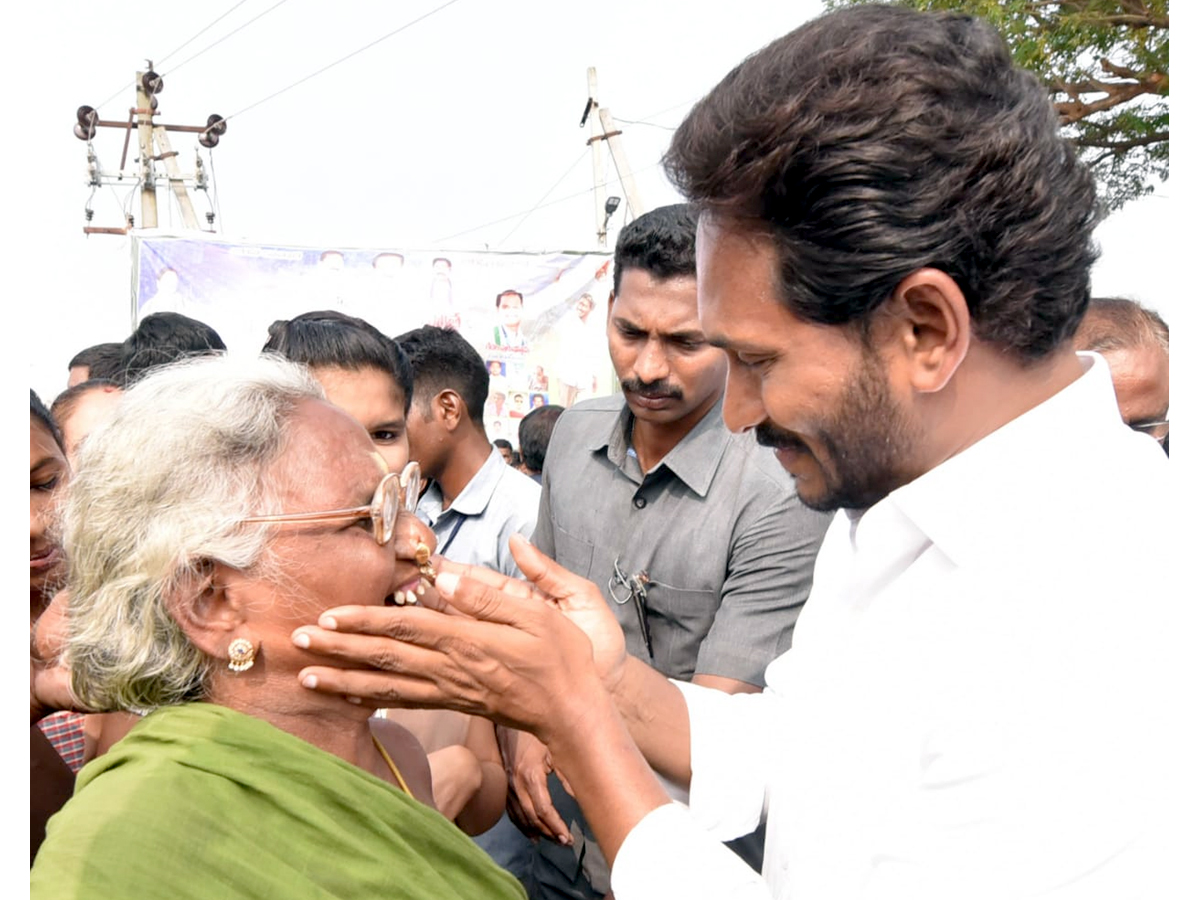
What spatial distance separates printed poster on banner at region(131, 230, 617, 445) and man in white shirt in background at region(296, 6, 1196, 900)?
25.2 feet

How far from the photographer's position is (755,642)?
10.1ft

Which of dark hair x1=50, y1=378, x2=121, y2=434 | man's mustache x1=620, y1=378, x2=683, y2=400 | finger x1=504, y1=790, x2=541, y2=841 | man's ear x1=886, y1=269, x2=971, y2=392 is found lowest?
finger x1=504, y1=790, x2=541, y2=841

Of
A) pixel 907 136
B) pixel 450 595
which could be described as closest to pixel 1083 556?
pixel 907 136

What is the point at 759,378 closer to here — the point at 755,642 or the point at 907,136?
the point at 907,136

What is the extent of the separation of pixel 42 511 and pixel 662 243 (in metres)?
2.12

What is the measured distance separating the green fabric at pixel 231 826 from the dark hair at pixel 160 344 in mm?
2854

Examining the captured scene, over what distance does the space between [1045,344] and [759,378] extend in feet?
1.70

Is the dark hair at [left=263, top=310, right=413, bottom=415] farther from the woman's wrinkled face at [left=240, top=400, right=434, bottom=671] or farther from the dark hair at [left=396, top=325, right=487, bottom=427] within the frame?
the woman's wrinkled face at [left=240, top=400, right=434, bottom=671]

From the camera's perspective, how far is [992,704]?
1563 millimetres

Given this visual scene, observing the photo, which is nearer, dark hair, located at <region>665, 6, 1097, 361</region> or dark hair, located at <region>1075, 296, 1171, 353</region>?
dark hair, located at <region>665, 6, 1097, 361</region>

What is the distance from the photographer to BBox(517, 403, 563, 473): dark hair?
374 inches

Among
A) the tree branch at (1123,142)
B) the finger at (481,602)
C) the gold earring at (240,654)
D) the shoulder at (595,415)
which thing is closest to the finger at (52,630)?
the gold earring at (240,654)

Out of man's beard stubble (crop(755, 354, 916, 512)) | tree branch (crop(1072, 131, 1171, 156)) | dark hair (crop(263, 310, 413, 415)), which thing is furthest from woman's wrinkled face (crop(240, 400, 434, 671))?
tree branch (crop(1072, 131, 1171, 156))

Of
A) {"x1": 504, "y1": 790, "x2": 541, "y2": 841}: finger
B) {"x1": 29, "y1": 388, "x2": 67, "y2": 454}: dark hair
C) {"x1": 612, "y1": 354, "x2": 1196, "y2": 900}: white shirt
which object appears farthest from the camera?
{"x1": 504, "y1": 790, "x2": 541, "y2": 841}: finger
